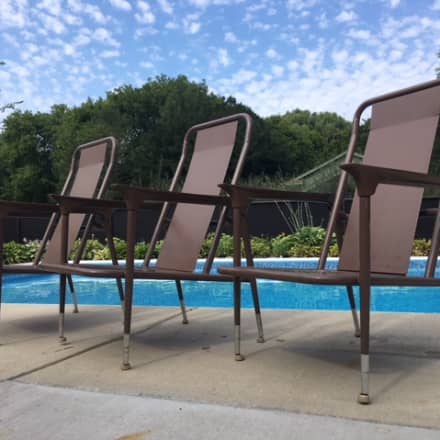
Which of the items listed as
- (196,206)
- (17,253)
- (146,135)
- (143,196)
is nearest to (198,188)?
(196,206)

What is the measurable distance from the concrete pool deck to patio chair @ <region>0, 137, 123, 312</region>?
519mm

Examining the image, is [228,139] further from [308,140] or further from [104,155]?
[308,140]

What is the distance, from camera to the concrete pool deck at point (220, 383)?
4.65 feet

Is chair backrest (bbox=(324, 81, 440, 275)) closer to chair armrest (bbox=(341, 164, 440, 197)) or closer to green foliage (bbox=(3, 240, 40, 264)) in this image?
chair armrest (bbox=(341, 164, 440, 197))

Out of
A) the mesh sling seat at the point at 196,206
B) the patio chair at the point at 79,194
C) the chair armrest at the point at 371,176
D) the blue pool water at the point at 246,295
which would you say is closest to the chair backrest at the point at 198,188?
the mesh sling seat at the point at 196,206

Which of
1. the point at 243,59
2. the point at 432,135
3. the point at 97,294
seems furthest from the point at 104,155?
the point at 243,59

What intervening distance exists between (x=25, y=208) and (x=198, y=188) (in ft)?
3.35

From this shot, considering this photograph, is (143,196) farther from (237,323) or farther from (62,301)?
(62,301)

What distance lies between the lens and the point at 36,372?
2082 mm

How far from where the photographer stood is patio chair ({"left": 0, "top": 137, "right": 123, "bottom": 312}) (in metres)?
2.98

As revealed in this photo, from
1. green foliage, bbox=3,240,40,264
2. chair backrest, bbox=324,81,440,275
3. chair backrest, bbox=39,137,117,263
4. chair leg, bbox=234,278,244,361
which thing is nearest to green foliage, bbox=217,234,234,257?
green foliage, bbox=3,240,40,264

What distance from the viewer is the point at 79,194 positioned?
3.65 m

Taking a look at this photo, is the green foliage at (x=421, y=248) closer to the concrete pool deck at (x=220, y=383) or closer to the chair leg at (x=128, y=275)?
the concrete pool deck at (x=220, y=383)

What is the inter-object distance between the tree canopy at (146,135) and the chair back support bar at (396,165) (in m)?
23.3
